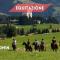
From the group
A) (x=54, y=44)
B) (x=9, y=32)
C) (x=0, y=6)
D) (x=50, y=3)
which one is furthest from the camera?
(x=0, y=6)

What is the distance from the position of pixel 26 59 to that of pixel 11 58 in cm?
163

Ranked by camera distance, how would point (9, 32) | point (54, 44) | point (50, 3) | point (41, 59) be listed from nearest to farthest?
point (41, 59) < point (54, 44) < point (9, 32) < point (50, 3)

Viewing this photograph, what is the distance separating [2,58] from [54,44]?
12.9 metres

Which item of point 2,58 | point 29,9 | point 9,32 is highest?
point 2,58

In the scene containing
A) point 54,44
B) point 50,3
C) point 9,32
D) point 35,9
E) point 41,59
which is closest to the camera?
point 41,59

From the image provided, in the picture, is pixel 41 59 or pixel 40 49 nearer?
pixel 41 59

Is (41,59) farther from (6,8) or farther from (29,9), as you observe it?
(6,8)

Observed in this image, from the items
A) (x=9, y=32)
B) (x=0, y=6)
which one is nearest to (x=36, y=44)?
(x=9, y=32)

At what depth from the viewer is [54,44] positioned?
4431cm

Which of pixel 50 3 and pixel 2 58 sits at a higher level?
pixel 2 58

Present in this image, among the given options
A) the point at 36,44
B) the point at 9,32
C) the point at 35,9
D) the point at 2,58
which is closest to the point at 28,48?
the point at 36,44

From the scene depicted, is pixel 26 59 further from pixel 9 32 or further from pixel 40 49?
pixel 9 32

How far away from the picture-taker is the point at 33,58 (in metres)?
32.2

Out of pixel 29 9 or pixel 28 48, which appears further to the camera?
pixel 29 9
